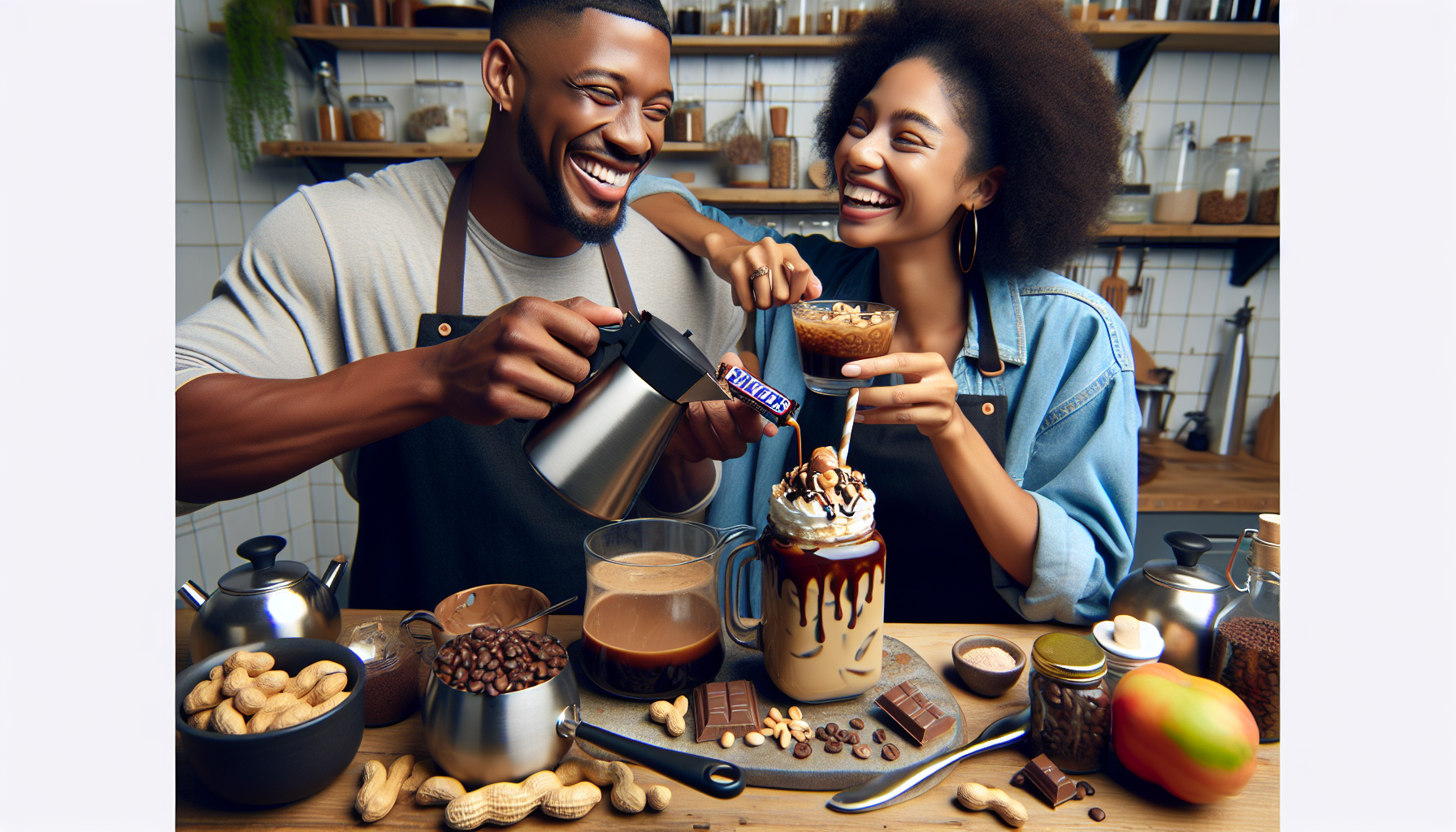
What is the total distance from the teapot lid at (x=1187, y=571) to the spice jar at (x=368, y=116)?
3.01m

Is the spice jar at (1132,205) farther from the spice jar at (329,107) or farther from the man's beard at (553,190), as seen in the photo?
the spice jar at (329,107)

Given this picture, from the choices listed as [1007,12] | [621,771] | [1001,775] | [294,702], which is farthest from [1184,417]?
[294,702]

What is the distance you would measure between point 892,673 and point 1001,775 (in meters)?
0.21

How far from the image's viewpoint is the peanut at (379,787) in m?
0.76

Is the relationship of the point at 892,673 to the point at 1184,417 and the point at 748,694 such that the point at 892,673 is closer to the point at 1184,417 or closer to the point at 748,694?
the point at 748,694

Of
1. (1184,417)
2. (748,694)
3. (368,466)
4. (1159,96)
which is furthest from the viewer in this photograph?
(1184,417)

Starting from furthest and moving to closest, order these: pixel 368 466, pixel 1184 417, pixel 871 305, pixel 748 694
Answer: pixel 1184 417 → pixel 368 466 → pixel 871 305 → pixel 748 694

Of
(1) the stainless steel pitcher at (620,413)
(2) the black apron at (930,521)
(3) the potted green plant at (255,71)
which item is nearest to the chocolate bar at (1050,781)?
(1) the stainless steel pitcher at (620,413)

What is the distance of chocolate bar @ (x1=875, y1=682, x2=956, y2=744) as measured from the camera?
2.91ft

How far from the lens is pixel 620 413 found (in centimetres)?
91

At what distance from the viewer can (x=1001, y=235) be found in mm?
1572

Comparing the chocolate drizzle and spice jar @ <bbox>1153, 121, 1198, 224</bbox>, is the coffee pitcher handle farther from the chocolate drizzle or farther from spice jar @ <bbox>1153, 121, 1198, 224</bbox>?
spice jar @ <bbox>1153, 121, 1198, 224</bbox>

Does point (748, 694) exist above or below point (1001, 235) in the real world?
below

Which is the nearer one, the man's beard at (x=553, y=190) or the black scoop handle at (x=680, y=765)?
the black scoop handle at (x=680, y=765)
